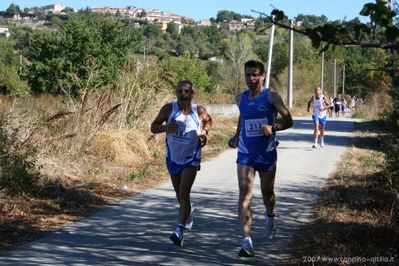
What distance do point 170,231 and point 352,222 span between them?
213cm

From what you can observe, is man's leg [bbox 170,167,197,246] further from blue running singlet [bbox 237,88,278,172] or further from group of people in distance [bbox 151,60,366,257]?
blue running singlet [bbox 237,88,278,172]

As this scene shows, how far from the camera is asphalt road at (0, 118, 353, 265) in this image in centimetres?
591

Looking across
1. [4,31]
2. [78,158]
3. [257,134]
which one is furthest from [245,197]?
[4,31]

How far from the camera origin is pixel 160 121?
689cm

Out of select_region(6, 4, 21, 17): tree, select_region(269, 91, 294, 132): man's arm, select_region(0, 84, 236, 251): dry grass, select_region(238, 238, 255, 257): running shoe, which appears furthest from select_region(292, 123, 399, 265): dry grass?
select_region(6, 4, 21, 17): tree

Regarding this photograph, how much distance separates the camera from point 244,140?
6.30 meters

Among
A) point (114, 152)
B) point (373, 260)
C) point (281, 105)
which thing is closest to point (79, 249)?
point (281, 105)

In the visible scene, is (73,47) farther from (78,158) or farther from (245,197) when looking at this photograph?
(245,197)

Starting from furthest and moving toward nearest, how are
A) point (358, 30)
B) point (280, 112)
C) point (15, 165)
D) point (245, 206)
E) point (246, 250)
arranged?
1. point (15, 165)
2. point (280, 112)
3. point (245, 206)
4. point (246, 250)
5. point (358, 30)

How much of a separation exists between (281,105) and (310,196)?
11.8 ft

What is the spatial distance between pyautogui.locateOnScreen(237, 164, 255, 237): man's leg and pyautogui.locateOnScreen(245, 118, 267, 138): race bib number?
35cm

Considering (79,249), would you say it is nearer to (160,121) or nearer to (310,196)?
(160,121)

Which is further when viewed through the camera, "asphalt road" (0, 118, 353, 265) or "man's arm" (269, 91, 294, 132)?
"man's arm" (269, 91, 294, 132)

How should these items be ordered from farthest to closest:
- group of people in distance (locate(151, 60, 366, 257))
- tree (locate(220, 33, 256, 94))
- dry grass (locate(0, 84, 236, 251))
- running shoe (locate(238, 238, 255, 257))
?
tree (locate(220, 33, 256, 94)) < dry grass (locate(0, 84, 236, 251)) < group of people in distance (locate(151, 60, 366, 257)) < running shoe (locate(238, 238, 255, 257))
